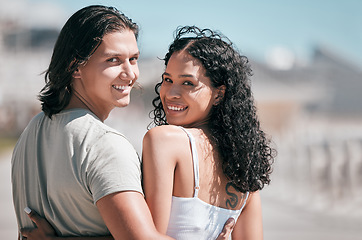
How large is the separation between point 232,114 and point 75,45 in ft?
2.61

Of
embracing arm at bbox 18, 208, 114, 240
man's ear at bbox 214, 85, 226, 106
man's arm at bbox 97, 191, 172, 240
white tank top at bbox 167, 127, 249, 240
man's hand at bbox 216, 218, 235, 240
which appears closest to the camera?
man's arm at bbox 97, 191, 172, 240

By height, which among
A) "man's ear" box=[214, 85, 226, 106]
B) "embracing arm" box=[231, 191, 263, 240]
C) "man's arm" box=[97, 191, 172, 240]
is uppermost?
"man's ear" box=[214, 85, 226, 106]

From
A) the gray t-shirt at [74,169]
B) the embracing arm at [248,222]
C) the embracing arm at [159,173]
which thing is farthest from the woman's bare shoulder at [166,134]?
the embracing arm at [248,222]

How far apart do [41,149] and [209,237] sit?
810 mm

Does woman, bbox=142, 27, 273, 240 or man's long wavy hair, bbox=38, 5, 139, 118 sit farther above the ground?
man's long wavy hair, bbox=38, 5, 139, 118

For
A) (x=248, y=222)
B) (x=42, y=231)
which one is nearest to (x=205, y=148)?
(x=248, y=222)

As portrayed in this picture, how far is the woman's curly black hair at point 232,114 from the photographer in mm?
2211

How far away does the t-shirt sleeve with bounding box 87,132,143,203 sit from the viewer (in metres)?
1.71

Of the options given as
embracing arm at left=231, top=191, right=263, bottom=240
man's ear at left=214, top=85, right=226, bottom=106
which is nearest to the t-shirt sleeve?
man's ear at left=214, top=85, right=226, bottom=106

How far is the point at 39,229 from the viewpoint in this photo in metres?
1.90

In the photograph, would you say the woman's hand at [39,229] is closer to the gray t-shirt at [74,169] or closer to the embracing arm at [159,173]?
the gray t-shirt at [74,169]

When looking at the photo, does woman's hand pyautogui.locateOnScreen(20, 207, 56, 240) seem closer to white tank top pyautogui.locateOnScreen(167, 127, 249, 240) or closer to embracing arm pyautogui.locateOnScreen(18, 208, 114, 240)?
embracing arm pyautogui.locateOnScreen(18, 208, 114, 240)

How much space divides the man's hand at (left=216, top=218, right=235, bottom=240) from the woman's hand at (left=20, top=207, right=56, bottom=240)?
73cm

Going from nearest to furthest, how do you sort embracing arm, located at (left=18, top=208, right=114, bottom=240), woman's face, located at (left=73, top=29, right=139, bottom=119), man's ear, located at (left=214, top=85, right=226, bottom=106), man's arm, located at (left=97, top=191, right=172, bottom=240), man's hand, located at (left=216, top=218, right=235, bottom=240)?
man's arm, located at (left=97, top=191, right=172, bottom=240), embracing arm, located at (left=18, top=208, right=114, bottom=240), woman's face, located at (left=73, top=29, right=139, bottom=119), man's hand, located at (left=216, top=218, right=235, bottom=240), man's ear, located at (left=214, top=85, right=226, bottom=106)
